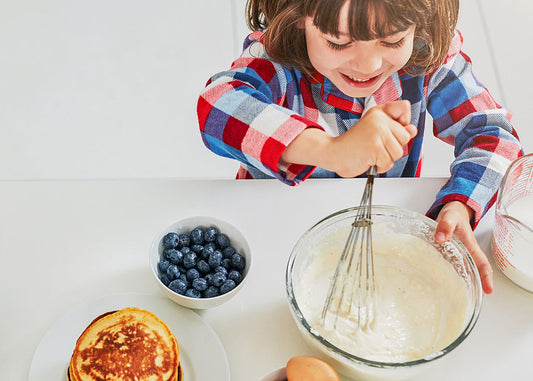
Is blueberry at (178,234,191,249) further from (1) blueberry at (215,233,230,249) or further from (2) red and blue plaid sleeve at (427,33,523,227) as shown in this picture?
(2) red and blue plaid sleeve at (427,33,523,227)

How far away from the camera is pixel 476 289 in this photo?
2.63 ft

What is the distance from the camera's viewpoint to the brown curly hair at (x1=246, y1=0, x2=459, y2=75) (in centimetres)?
79

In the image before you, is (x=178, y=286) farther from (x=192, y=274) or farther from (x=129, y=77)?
(x=129, y=77)

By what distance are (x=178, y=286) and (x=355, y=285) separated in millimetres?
242

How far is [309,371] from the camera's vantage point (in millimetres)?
715

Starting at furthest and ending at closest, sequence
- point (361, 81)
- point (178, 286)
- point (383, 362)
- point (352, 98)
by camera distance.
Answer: point (352, 98), point (361, 81), point (178, 286), point (383, 362)

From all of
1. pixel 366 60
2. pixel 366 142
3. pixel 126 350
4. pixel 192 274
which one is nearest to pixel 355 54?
pixel 366 60

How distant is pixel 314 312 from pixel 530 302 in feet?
1.07

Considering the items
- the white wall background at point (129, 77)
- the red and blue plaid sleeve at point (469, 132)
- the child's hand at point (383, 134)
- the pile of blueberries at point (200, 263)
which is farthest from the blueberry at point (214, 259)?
the white wall background at point (129, 77)

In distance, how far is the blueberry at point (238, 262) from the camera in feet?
2.83

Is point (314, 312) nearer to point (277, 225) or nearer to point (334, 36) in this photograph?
point (277, 225)

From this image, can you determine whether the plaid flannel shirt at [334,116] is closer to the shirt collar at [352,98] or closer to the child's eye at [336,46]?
the shirt collar at [352,98]

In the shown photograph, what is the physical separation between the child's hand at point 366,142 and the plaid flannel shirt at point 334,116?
0.11ft

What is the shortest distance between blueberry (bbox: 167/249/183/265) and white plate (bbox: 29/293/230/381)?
2.2 inches
